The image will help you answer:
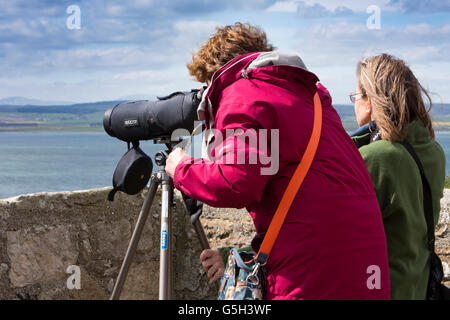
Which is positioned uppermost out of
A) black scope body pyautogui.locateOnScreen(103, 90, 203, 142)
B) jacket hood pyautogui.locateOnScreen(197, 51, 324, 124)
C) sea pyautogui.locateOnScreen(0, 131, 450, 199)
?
jacket hood pyautogui.locateOnScreen(197, 51, 324, 124)

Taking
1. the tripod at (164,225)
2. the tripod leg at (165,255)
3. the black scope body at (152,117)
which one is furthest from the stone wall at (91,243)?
the tripod leg at (165,255)

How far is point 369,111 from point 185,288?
1.58 meters

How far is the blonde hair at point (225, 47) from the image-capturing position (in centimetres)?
176

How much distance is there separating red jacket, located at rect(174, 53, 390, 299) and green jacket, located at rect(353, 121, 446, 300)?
0.27m

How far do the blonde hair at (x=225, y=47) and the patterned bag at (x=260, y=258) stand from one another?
300mm

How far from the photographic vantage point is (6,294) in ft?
8.52

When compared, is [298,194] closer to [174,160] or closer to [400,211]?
[174,160]

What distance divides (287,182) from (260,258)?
8.2 inches

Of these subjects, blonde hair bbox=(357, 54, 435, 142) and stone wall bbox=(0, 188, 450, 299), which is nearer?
blonde hair bbox=(357, 54, 435, 142)

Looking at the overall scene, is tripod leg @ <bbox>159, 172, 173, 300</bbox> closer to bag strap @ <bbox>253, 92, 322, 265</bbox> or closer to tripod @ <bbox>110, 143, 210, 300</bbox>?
tripod @ <bbox>110, 143, 210, 300</bbox>

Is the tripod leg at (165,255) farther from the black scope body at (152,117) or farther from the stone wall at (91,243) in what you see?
the stone wall at (91,243)

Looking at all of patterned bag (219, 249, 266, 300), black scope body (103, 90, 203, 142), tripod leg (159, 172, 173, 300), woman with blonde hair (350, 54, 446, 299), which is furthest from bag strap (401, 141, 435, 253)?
tripod leg (159, 172, 173, 300)

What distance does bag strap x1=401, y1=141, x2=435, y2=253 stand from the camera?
6.22 feet

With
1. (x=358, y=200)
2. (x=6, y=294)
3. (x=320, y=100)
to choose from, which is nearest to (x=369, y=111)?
(x=320, y=100)
